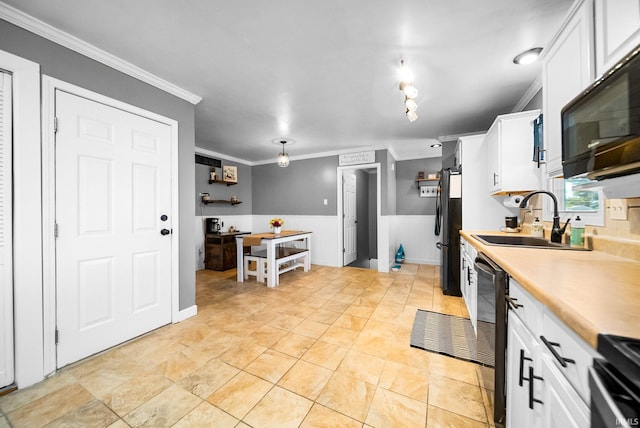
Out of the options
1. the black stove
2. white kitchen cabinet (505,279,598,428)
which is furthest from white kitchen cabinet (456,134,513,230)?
the black stove

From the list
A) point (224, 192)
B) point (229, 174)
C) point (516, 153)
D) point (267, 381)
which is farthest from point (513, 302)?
point (224, 192)

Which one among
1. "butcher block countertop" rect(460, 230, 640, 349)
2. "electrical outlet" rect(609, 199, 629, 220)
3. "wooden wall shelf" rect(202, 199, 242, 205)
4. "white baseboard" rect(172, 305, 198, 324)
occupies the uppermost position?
"wooden wall shelf" rect(202, 199, 242, 205)

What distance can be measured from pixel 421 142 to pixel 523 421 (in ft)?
14.0

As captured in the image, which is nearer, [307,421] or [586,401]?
[586,401]

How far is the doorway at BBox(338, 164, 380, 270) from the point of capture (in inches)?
201

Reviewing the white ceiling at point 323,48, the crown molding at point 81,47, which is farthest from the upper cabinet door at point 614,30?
the crown molding at point 81,47

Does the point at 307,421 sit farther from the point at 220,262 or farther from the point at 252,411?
the point at 220,262

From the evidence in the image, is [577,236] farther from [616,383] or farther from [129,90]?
[129,90]

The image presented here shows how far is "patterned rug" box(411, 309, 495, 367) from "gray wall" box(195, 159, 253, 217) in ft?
14.4

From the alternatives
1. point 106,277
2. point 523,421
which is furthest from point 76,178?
point 523,421

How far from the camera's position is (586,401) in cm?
57

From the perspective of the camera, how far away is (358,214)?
20.5 ft

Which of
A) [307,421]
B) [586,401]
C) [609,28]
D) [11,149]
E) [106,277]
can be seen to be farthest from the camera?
[106,277]

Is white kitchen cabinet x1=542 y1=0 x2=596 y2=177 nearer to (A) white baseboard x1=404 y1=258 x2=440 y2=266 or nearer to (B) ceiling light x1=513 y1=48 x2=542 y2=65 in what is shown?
(B) ceiling light x1=513 y1=48 x2=542 y2=65
